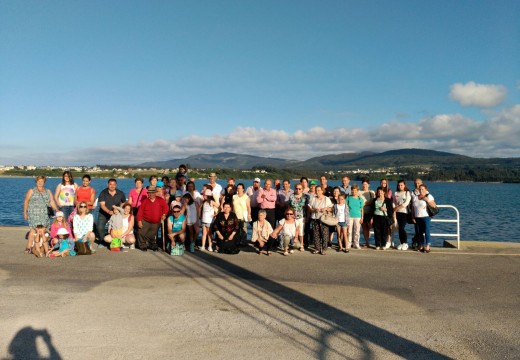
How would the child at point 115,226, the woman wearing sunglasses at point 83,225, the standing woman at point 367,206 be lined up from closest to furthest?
the woman wearing sunglasses at point 83,225 → the child at point 115,226 → the standing woman at point 367,206

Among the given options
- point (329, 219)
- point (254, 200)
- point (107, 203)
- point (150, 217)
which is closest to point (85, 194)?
point (107, 203)

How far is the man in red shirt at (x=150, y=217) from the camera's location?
10.7 metres

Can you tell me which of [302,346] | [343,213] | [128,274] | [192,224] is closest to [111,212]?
[192,224]

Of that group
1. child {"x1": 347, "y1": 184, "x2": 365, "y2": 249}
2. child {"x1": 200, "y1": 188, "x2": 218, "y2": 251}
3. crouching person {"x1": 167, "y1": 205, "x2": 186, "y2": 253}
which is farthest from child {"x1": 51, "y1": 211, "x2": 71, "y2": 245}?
child {"x1": 347, "y1": 184, "x2": 365, "y2": 249}

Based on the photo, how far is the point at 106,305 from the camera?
19.7 ft

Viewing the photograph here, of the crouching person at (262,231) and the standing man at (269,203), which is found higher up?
the standing man at (269,203)

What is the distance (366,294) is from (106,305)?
13.3 ft

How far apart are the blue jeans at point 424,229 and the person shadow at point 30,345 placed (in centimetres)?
898

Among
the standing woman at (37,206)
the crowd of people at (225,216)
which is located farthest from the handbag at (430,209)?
the standing woman at (37,206)

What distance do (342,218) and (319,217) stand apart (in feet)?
2.06

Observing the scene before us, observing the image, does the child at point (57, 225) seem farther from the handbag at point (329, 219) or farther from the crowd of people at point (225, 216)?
the handbag at point (329, 219)

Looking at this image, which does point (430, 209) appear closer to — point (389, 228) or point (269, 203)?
point (389, 228)

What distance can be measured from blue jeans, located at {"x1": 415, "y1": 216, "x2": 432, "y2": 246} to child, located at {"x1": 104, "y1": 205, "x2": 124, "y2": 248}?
306 inches

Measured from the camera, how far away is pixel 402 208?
11125mm
